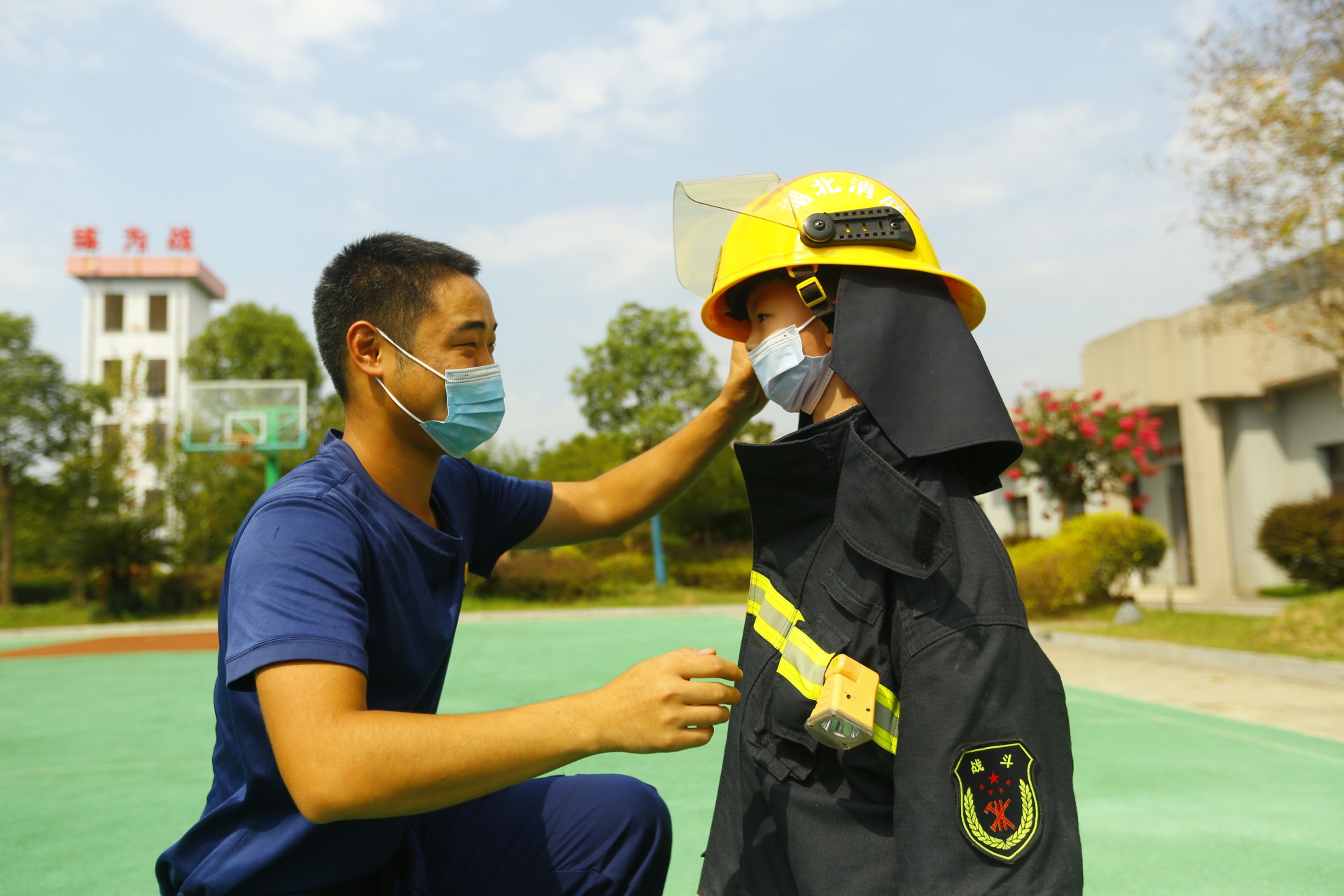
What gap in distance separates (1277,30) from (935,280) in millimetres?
11086

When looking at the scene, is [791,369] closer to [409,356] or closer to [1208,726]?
[409,356]

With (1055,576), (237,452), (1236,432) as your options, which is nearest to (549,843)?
(1055,576)

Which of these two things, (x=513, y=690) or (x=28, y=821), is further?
(x=513, y=690)

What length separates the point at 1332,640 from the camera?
9117mm

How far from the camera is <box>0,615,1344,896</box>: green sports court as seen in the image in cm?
360

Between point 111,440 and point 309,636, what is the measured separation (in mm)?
25794

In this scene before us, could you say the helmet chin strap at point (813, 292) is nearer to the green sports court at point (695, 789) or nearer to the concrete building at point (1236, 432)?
the green sports court at point (695, 789)

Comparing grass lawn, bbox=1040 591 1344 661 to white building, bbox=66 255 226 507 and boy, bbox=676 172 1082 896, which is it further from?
white building, bbox=66 255 226 507

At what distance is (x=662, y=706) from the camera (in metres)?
1.56

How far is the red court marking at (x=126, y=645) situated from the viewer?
12969 mm

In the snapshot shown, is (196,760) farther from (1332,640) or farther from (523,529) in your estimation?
(1332,640)

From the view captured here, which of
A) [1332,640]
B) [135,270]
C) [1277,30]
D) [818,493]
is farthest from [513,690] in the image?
[135,270]

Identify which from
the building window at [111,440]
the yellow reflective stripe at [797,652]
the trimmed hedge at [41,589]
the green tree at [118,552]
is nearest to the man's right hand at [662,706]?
the yellow reflective stripe at [797,652]

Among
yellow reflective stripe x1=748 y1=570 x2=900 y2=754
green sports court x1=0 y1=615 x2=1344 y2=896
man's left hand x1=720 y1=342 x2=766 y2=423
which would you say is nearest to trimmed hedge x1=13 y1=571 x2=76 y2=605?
green sports court x1=0 y1=615 x2=1344 y2=896
